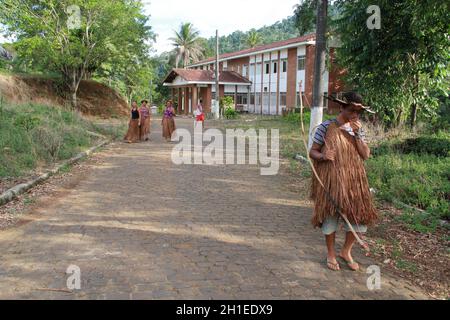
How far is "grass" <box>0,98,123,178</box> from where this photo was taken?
9.27 m

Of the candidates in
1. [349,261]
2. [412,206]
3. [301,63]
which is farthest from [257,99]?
[349,261]

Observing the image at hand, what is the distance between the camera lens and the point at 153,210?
6754 mm

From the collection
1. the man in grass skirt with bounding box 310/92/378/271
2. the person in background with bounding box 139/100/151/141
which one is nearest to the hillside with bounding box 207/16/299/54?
the person in background with bounding box 139/100/151/141

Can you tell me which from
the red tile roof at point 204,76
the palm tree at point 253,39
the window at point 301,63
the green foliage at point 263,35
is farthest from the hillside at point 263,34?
the window at point 301,63

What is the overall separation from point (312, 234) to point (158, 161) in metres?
6.84

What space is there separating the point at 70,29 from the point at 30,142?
15.2 metres

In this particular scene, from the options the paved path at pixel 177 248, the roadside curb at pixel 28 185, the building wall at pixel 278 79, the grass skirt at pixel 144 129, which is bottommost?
the paved path at pixel 177 248

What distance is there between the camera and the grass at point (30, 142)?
9.27 meters

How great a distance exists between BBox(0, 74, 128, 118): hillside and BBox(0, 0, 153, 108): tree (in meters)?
1.77

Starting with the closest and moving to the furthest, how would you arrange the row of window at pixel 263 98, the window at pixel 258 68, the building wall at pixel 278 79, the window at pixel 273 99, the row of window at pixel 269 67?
the building wall at pixel 278 79, the row of window at pixel 269 67, the row of window at pixel 263 98, the window at pixel 273 99, the window at pixel 258 68

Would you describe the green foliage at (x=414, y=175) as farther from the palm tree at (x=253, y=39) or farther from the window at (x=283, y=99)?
the palm tree at (x=253, y=39)

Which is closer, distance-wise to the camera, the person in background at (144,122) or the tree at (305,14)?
the tree at (305,14)

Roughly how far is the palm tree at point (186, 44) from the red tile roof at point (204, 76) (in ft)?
53.0

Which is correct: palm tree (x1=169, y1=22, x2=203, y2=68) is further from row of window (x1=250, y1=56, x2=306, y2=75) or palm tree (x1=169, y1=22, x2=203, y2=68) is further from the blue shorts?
the blue shorts
